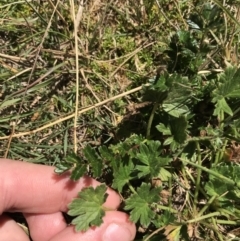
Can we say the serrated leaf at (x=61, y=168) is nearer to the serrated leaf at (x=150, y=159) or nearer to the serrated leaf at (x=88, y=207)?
the serrated leaf at (x=88, y=207)

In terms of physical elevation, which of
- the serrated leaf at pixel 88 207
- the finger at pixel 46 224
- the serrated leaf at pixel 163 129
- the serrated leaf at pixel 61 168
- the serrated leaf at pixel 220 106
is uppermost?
the serrated leaf at pixel 220 106

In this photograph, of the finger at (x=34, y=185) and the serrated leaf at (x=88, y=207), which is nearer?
the serrated leaf at (x=88, y=207)

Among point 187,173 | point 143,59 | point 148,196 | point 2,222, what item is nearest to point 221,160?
point 187,173

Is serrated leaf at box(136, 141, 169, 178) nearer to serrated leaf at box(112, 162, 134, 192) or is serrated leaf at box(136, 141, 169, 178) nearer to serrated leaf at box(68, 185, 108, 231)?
serrated leaf at box(112, 162, 134, 192)

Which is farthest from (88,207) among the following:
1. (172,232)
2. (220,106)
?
(220,106)

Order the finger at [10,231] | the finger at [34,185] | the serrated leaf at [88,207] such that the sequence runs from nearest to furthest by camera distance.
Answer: the serrated leaf at [88,207], the finger at [34,185], the finger at [10,231]

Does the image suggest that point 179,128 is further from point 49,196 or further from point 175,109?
point 49,196

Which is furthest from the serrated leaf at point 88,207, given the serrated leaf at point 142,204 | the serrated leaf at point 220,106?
the serrated leaf at point 220,106
